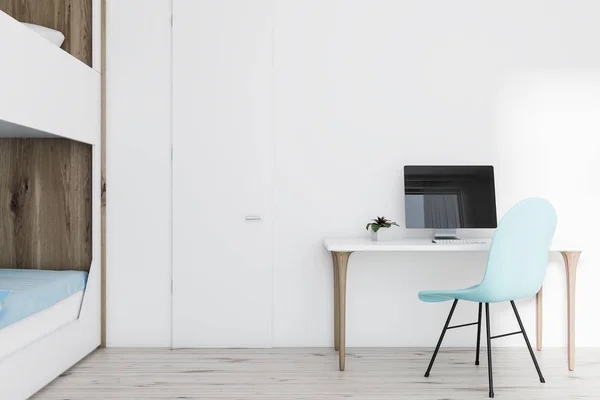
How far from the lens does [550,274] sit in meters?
3.51

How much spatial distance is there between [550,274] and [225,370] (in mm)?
2130

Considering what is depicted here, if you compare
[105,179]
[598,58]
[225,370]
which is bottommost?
[225,370]

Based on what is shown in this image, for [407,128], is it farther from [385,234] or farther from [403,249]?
[403,249]

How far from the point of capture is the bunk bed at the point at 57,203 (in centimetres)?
277

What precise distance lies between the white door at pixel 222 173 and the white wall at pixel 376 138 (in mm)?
81

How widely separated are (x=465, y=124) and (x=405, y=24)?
0.76m

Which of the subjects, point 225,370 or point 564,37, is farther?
point 564,37

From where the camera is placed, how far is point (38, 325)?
264cm

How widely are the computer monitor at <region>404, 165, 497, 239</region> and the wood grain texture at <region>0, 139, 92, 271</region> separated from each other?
206 cm

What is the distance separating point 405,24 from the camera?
3.54 meters

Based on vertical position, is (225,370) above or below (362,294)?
below

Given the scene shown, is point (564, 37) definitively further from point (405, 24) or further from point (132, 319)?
point (132, 319)

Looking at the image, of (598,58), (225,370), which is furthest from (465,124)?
(225,370)

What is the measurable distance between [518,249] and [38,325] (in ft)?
7.78
